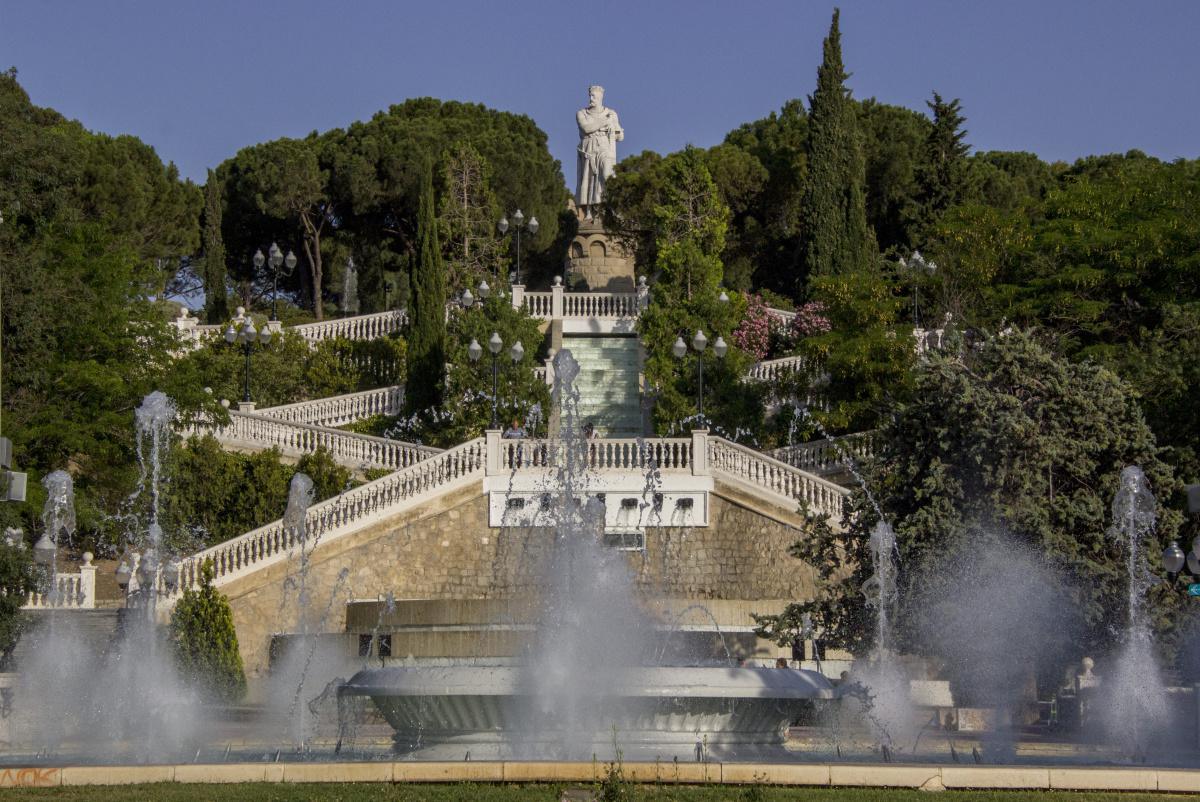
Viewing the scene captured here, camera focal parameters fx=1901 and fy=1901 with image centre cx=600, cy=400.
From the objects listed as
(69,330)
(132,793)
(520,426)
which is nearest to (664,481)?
(520,426)

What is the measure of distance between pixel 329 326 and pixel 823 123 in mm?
12924

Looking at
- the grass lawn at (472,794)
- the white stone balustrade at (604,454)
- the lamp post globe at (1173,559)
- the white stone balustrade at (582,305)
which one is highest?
the white stone balustrade at (582,305)

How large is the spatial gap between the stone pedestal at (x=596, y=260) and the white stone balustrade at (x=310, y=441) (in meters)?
17.0

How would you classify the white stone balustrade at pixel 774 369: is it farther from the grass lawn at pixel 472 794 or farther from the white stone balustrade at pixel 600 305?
the grass lawn at pixel 472 794

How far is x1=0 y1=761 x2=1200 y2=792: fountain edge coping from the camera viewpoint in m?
12.7

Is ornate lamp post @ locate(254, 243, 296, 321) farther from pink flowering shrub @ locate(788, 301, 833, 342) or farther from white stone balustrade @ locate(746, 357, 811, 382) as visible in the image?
white stone balustrade @ locate(746, 357, 811, 382)

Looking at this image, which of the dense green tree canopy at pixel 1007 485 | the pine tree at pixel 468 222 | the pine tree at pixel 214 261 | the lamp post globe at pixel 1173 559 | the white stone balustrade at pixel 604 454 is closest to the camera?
the lamp post globe at pixel 1173 559

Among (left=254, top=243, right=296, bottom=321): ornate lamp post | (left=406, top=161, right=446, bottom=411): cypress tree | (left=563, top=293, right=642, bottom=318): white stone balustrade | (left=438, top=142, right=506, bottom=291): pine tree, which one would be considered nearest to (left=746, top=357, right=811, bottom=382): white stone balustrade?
(left=563, top=293, right=642, bottom=318): white stone balustrade

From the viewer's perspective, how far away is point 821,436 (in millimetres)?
33375

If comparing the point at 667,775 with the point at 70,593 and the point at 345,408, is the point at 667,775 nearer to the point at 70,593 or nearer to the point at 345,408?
the point at 70,593

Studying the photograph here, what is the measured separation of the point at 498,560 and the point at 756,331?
39.9 feet

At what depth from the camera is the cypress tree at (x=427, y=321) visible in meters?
36.4

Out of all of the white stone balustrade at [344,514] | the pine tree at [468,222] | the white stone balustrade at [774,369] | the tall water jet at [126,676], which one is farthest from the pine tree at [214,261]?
the white stone balustrade at [344,514]

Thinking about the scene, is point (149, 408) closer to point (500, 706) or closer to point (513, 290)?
point (513, 290)
